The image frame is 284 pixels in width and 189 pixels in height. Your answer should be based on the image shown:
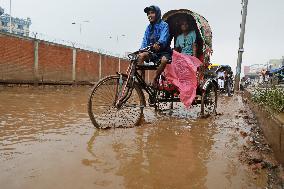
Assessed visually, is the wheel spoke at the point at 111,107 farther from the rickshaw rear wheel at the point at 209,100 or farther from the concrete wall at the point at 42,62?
the concrete wall at the point at 42,62

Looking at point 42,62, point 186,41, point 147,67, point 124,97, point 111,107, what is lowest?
point 111,107

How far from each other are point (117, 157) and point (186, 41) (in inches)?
170

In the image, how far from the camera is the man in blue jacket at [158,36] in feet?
16.1

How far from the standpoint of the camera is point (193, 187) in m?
2.25

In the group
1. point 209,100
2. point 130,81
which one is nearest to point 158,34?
point 130,81

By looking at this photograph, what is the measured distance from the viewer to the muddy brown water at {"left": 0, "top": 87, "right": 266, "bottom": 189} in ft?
7.54

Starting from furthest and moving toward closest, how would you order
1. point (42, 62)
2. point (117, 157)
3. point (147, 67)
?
point (42, 62) → point (147, 67) → point (117, 157)

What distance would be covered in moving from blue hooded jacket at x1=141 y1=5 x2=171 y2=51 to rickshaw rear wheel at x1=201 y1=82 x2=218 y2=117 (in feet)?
5.27

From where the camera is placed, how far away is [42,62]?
18656 mm

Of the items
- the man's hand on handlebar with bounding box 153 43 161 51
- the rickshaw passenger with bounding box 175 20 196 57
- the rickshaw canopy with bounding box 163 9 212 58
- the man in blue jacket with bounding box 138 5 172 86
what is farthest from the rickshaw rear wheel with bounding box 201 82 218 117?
the man's hand on handlebar with bounding box 153 43 161 51

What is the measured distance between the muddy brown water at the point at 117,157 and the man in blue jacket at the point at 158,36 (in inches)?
44.8

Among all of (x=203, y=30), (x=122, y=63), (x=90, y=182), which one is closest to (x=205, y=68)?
(x=203, y=30)

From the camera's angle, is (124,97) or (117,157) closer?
(117,157)

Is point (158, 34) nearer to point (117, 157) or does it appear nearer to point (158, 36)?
point (158, 36)
